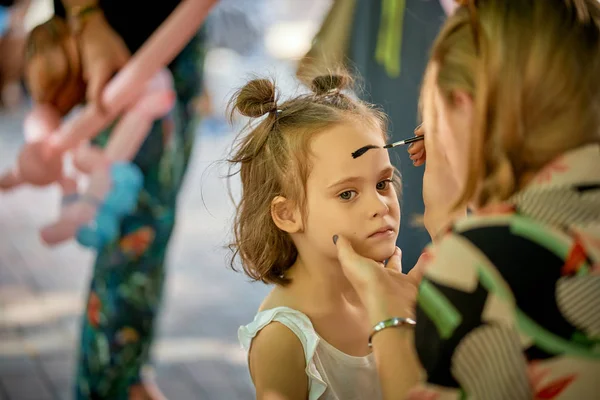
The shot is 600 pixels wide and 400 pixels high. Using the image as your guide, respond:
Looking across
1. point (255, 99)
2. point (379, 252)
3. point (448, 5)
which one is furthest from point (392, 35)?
point (379, 252)

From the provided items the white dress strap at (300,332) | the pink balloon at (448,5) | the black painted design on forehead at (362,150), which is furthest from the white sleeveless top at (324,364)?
the pink balloon at (448,5)

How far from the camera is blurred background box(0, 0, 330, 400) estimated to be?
6.89 feet

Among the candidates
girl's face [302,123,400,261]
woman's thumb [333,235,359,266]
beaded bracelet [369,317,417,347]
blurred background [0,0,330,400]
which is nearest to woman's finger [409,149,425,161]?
girl's face [302,123,400,261]

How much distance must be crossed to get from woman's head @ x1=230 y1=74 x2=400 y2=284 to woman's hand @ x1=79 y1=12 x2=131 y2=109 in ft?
2.66

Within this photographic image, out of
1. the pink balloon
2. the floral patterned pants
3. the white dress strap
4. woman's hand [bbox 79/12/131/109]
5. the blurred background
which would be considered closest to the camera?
the white dress strap

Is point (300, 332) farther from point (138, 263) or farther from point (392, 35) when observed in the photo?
point (138, 263)

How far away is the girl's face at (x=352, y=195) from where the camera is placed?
3.04ft

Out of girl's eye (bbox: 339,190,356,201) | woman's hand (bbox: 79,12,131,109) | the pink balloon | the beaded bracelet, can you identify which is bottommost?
woman's hand (bbox: 79,12,131,109)

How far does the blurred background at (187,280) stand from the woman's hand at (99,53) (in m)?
0.16

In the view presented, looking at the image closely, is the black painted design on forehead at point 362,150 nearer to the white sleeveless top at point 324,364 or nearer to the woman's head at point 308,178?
the woman's head at point 308,178

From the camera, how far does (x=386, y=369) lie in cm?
79

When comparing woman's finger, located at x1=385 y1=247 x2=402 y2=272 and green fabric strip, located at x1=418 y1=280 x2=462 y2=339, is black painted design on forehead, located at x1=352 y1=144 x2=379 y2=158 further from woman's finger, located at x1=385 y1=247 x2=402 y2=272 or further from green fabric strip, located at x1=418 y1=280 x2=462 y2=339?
green fabric strip, located at x1=418 y1=280 x2=462 y2=339

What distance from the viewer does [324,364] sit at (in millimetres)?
945

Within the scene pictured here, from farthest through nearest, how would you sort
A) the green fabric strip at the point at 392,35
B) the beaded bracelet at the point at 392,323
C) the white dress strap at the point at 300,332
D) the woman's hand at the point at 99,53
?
1. the woman's hand at the point at 99,53
2. the green fabric strip at the point at 392,35
3. the white dress strap at the point at 300,332
4. the beaded bracelet at the point at 392,323
